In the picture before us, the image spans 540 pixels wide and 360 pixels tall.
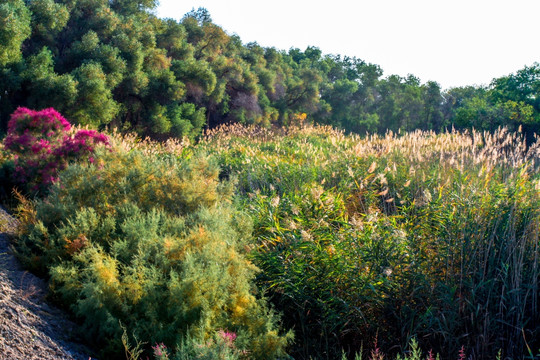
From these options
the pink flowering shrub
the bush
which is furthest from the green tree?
the bush

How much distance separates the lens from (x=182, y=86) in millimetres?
19828

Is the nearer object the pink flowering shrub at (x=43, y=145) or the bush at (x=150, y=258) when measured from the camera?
the bush at (x=150, y=258)

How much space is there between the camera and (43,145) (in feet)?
25.0

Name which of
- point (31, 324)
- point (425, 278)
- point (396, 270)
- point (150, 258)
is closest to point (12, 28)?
point (150, 258)

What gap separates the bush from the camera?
10.4 ft

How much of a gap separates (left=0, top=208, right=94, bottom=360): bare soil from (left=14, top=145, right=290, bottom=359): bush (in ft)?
0.44

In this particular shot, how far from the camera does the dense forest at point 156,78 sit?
585 inches

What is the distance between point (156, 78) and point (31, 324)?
17284 millimetres

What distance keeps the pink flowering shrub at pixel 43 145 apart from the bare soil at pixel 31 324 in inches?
141

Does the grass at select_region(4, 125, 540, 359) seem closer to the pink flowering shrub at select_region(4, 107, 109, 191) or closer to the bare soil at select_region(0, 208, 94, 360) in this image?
the bare soil at select_region(0, 208, 94, 360)

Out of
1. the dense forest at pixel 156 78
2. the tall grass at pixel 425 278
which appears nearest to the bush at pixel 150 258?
the tall grass at pixel 425 278

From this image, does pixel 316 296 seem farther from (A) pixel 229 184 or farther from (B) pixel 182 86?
(B) pixel 182 86

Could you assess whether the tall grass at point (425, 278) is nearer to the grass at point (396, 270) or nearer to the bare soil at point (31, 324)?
the grass at point (396, 270)

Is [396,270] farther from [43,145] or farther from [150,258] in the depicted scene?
[43,145]
